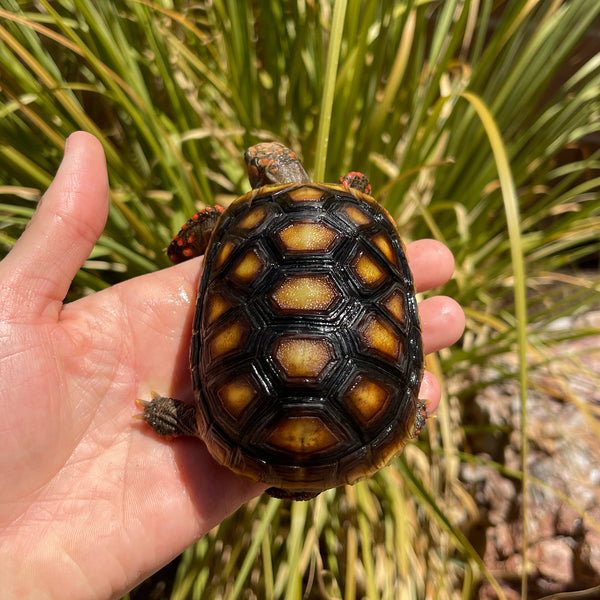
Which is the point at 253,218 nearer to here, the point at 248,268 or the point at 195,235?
the point at 248,268

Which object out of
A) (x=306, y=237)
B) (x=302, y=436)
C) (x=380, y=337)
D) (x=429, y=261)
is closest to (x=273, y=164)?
(x=306, y=237)

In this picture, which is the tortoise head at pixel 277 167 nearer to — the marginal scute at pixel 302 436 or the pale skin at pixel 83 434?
the pale skin at pixel 83 434

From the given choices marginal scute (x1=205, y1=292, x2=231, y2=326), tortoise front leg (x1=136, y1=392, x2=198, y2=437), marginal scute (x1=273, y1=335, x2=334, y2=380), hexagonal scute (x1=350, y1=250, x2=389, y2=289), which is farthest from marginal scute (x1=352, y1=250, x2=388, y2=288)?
tortoise front leg (x1=136, y1=392, x2=198, y2=437)

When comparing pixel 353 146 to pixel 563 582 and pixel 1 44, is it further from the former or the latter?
pixel 563 582

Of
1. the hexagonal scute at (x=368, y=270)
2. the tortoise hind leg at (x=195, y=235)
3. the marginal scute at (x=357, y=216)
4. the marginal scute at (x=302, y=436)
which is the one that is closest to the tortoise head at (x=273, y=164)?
the tortoise hind leg at (x=195, y=235)

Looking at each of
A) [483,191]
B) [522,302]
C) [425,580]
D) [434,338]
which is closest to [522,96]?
[483,191]

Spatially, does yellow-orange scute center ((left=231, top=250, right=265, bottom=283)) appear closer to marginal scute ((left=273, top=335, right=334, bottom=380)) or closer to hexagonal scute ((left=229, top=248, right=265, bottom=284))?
hexagonal scute ((left=229, top=248, right=265, bottom=284))
